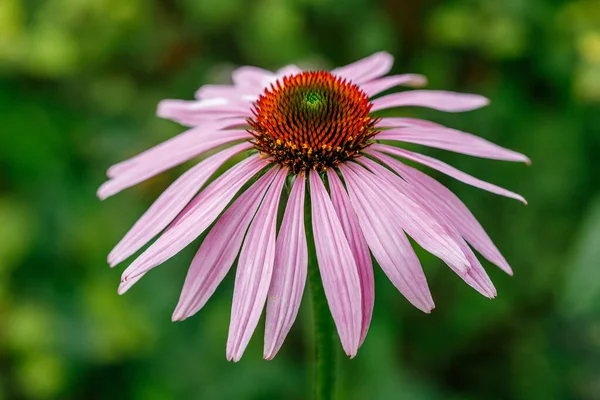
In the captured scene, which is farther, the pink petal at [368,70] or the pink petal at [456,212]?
the pink petal at [368,70]

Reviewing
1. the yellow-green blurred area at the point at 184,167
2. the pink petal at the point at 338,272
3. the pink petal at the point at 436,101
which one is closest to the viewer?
the pink petal at the point at 338,272

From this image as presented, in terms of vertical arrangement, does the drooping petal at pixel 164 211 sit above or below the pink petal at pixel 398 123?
below

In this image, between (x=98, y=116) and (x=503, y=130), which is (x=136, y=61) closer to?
(x=98, y=116)

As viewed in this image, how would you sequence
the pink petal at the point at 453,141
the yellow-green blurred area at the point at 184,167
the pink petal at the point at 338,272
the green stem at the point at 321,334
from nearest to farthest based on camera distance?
the pink petal at the point at 338,272 → the green stem at the point at 321,334 → the pink petal at the point at 453,141 → the yellow-green blurred area at the point at 184,167

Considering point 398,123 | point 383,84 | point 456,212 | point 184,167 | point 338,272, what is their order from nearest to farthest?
point 338,272 < point 456,212 < point 398,123 < point 383,84 < point 184,167

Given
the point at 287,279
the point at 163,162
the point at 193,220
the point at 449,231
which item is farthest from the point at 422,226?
the point at 163,162

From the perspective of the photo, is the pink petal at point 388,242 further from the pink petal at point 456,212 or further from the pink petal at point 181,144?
the pink petal at point 181,144

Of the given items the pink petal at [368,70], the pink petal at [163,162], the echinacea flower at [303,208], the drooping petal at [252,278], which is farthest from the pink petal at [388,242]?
the pink petal at [368,70]

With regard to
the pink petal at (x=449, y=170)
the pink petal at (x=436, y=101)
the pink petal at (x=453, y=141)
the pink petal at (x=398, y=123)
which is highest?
the pink petal at (x=436, y=101)

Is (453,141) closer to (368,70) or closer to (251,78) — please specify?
(368,70)
